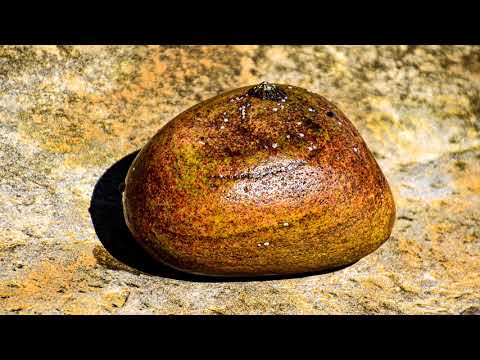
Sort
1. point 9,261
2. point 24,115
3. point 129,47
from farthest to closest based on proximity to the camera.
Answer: point 129,47, point 24,115, point 9,261

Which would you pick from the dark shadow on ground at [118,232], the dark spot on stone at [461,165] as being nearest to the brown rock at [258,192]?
the dark shadow on ground at [118,232]

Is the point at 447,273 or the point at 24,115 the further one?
the point at 24,115

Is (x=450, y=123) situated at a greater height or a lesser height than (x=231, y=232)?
greater

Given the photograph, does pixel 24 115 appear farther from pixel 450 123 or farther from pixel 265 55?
pixel 450 123

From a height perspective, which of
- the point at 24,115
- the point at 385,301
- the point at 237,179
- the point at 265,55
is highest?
the point at 265,55

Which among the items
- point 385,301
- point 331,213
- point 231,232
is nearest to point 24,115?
point 231,232

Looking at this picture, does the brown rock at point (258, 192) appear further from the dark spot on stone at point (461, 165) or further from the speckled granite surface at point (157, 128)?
the dark spot on stone at point (461, 165)

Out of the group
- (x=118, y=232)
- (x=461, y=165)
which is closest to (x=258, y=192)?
(x=118, y=232)
